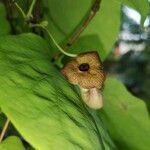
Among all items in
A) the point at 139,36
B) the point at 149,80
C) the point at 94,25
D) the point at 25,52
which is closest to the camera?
the point at 25,52

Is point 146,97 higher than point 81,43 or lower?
lower

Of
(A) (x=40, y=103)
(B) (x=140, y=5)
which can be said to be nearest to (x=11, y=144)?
(A) (x=40, y=103)

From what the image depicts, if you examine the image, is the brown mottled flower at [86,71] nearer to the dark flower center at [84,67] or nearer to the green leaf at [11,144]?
the dark flower center at [84,67]

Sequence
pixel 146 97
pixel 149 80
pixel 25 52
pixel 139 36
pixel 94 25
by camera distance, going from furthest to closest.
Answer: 1. pixel 149 80
2. pixel 146 97
3. pixel 139 36
4. pixel 94 25
5. pixel 25 52

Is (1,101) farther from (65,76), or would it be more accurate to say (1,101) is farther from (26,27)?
(26,27)

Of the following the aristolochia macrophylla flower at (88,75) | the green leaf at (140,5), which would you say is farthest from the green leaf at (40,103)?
the green leaf at (140,5)

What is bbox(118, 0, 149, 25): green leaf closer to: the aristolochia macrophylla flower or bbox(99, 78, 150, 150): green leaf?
the aristolochia macrophylla flower

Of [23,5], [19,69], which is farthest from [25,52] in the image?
[23,5]
